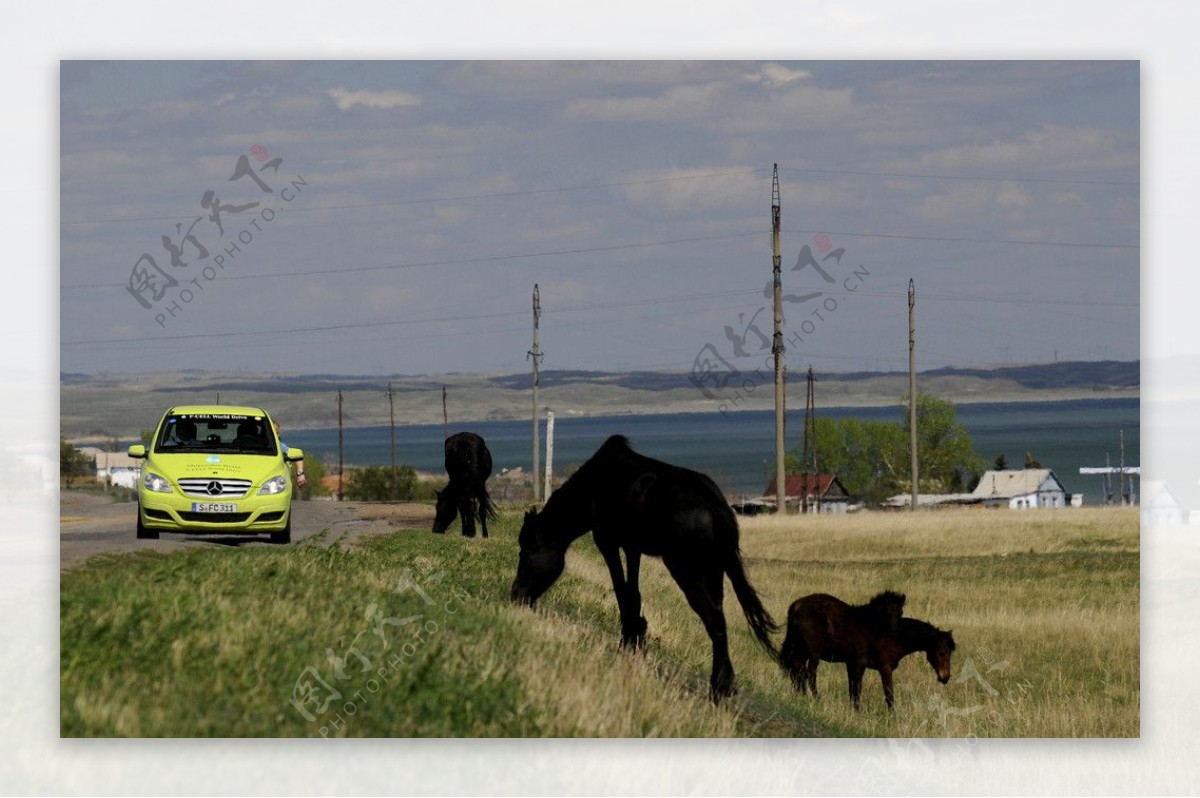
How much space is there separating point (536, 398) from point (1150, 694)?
21.2 m

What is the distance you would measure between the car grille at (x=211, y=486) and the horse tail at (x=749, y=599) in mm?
5543

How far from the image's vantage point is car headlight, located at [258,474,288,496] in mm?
→ 17188

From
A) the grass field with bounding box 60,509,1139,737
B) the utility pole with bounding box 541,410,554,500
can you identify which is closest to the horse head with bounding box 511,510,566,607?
the grass field with bounding box 60,509,1139,737

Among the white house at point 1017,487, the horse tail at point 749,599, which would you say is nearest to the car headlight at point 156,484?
the horse tail at point 749,599

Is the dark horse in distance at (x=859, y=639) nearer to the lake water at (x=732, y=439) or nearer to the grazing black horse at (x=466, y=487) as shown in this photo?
the grazing black horse at (x=466, y=487)

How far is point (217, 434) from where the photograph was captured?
17781 millimetres

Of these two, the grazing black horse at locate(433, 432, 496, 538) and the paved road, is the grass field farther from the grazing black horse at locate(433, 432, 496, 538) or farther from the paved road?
the grazing black horse at locate(433, 432, 496, 538)

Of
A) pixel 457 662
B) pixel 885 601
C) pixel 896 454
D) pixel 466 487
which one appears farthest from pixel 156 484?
pixel 896 454

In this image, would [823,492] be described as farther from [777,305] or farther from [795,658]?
[795,658]

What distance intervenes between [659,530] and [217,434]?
5.62 meters

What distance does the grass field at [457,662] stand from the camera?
12.8 meters

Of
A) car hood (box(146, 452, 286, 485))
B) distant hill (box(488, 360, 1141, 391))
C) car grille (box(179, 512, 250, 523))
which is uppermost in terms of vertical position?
distant hill (box(488, 360, 1141, 391))

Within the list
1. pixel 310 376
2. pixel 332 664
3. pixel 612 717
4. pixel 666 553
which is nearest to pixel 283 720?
pixel 332 664

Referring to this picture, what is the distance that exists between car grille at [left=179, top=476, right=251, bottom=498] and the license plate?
5.2 inches
